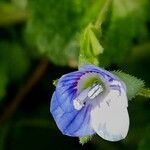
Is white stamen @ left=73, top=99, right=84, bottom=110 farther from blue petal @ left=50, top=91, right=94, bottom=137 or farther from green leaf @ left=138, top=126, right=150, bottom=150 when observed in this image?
green leaf @ left=138, top=126, right=150, bottom=150

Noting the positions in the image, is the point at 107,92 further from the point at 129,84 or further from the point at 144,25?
the point at 144,25

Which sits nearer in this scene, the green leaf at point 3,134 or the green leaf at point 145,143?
the green leaf at point 145,143

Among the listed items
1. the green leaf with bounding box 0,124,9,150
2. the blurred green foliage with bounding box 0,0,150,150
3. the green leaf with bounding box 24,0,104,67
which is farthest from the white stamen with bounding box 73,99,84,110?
the green leaf with bounding box 0,124,9,150

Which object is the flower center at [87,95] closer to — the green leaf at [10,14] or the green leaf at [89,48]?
the green leaf at [89,48]

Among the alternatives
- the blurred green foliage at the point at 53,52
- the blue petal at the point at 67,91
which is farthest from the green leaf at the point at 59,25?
the blue petal at the point at 67,91

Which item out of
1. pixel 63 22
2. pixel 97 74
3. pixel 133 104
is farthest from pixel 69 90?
pixel 133 104

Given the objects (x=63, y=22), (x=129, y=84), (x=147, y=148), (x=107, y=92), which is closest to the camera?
(x=129, y=84)

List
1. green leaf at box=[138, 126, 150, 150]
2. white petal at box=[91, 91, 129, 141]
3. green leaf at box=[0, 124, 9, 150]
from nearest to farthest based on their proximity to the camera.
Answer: white petal at box=[91, 91, 129, 141] → green leaf at box=[138, 126, 150, 150] → green leaf at box=[0, 124, 9, 150]
